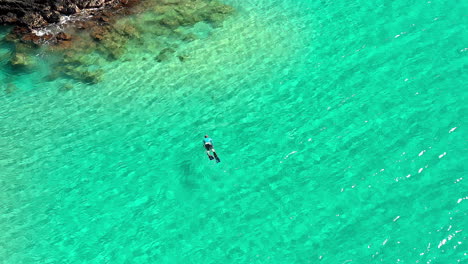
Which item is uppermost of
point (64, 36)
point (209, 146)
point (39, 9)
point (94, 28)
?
point (39, 9)

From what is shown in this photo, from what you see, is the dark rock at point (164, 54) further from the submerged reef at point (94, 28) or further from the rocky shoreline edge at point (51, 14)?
the rocky shoreline edge at point (51, 14)

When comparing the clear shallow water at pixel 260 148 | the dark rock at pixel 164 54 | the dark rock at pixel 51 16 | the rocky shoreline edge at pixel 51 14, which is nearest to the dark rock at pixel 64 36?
the rocky shoreline edge at pixel 51 14

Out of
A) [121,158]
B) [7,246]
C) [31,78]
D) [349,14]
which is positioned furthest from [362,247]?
[31,78]

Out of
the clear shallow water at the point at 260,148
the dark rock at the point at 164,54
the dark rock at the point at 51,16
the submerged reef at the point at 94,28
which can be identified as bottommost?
the clear shallow water at the point at 260,148

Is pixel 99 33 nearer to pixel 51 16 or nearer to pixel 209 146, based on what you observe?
pixel 51 16

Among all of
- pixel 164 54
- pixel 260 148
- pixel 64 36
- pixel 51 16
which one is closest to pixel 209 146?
pixel 260 148

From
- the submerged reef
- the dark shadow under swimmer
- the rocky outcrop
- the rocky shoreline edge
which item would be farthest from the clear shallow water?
the rocky outcrop

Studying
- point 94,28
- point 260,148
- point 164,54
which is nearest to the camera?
point 260,148
